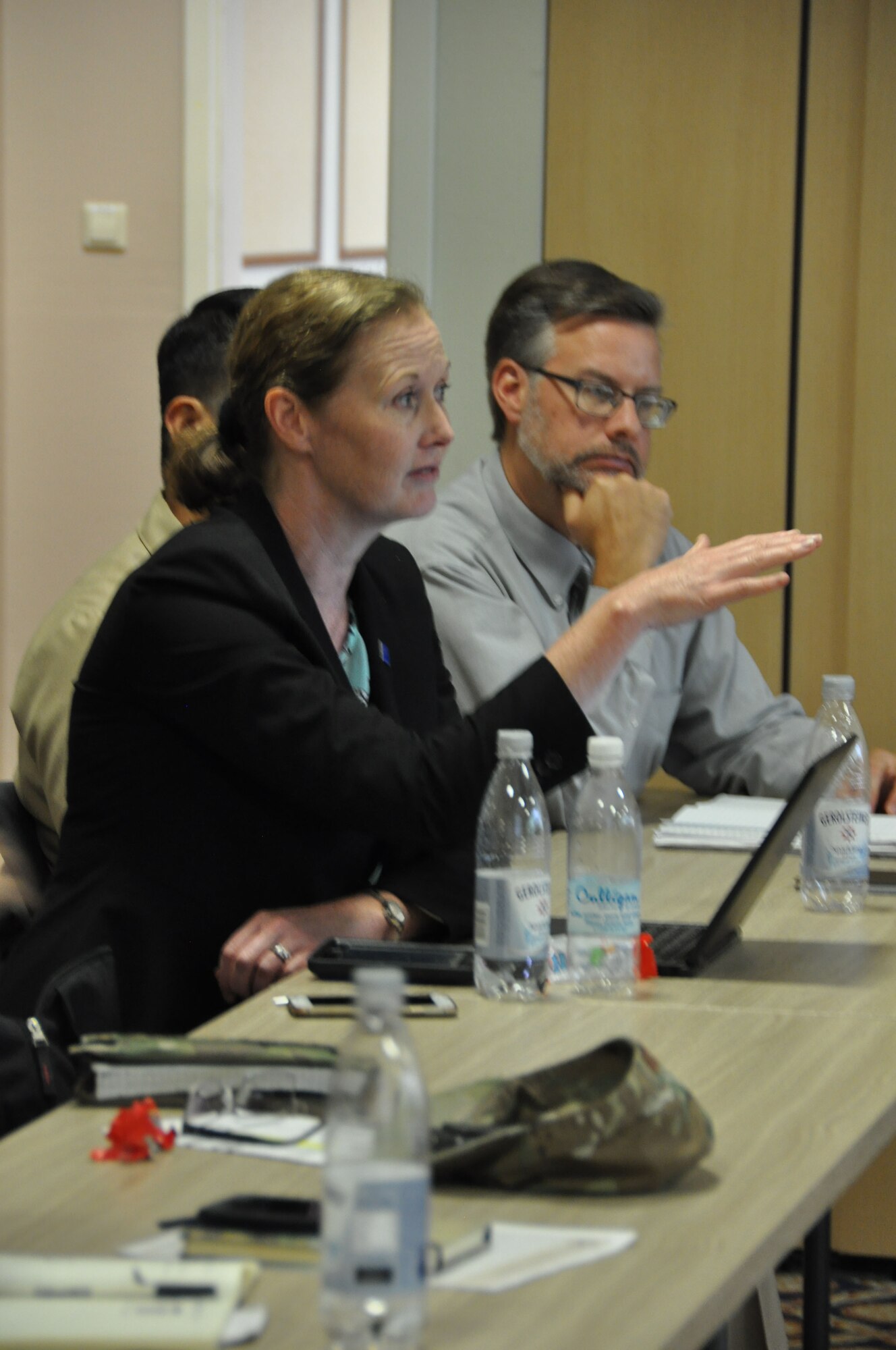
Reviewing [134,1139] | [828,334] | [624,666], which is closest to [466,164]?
[828,334]

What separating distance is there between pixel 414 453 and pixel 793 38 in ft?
4.76

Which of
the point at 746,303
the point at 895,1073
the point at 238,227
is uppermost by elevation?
the point at 238,227

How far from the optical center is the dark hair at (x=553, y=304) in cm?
250

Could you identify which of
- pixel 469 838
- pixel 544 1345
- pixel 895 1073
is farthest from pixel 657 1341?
pixel 469 838

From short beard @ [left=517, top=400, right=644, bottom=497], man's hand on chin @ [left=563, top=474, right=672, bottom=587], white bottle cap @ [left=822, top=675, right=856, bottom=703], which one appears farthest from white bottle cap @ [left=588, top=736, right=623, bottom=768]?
short beard @ [left=517, top=400, right=644, bottom=497]

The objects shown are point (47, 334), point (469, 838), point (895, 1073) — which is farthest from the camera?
point (47, 334)

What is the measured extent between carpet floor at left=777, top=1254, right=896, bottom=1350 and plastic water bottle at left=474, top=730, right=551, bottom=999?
104 cm

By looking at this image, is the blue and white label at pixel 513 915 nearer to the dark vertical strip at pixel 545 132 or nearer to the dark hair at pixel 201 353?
the dark hair at pixel 201 353

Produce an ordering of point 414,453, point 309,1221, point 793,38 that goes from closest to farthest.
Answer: point 309,1221 < point 414,453 < point 793,38

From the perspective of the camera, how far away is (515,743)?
1.45 meters

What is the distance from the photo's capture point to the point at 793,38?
111 inches

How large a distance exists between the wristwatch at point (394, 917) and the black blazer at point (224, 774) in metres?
0.02

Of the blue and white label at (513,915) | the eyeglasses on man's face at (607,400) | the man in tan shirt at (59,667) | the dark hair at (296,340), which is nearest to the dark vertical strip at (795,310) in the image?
the eyeglasses on man's face at (607,400)

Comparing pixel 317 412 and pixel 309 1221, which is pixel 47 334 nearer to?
pixel 317 412
